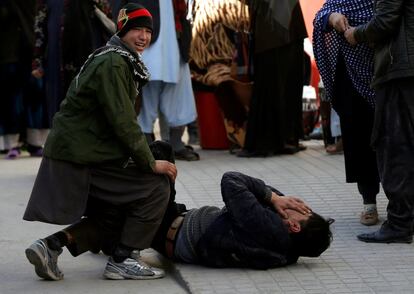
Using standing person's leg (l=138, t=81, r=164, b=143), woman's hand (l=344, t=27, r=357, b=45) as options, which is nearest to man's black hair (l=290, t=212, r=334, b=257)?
woman's hand (l=344, t=27, r=357, b=45)

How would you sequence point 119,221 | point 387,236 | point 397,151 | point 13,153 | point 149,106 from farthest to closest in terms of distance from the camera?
1. point 13,153
2. point 149,106
3. point 387,236
4. point 397,151
5. point 119,221

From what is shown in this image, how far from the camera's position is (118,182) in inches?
218

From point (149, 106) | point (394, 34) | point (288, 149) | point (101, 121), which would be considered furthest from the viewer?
point (288, 149)

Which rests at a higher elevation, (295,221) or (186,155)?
(295,221)

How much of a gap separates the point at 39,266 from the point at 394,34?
234 centimetres

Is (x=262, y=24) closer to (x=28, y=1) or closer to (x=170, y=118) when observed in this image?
(x=170, y=118)

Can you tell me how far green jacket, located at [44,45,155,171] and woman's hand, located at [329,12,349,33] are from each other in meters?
1.55

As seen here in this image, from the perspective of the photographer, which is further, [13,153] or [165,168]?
[13,153]

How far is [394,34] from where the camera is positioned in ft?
19.6

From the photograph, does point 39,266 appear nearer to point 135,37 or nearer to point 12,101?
point 135,37

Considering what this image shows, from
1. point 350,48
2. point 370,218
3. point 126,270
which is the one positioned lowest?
point 370,218

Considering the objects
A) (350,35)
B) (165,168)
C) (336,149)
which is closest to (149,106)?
(336,149)

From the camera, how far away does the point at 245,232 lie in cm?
554

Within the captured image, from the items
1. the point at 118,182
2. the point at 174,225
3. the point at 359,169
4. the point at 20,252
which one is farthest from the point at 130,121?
the point at 359,169
